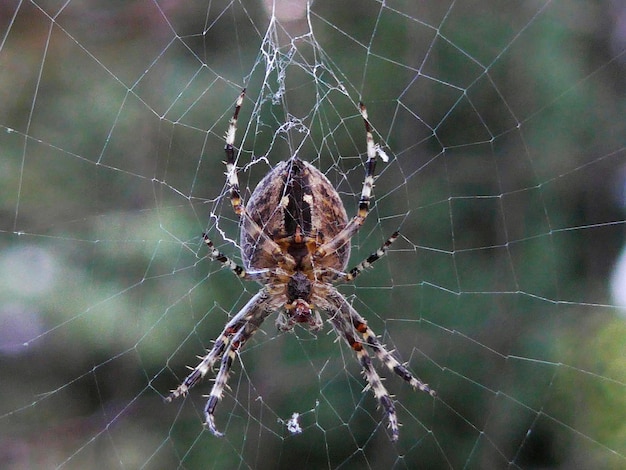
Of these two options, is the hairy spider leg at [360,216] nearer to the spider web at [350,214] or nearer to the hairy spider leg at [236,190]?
the hairy spider leg at [236,190]

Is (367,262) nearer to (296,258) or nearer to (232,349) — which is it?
(296,258)

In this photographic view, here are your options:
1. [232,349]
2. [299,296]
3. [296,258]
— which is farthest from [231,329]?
[296,258]

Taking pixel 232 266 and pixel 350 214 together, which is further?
pixel 350 214

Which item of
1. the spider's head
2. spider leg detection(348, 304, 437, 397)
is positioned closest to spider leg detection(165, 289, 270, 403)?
the spider's head

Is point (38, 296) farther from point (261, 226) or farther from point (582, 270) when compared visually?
point (582, 270)

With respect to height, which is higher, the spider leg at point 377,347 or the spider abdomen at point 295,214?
the spider abdomen at point 295,214

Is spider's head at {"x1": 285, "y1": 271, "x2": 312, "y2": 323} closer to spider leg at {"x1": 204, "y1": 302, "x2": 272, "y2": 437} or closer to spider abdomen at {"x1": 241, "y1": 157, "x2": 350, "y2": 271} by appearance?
spider abdomen at {"x1": 241, "y1": 157, "x2": 350, "y2": 271}

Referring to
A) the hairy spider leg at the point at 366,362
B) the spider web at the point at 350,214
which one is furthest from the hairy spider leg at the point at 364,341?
the spider web at the point at 350,214
